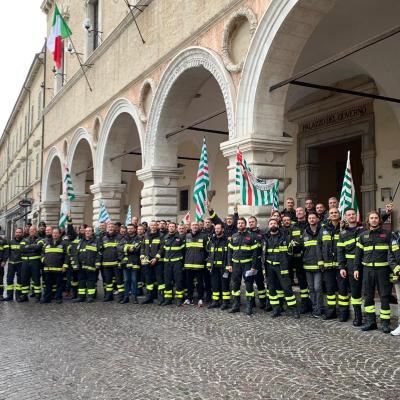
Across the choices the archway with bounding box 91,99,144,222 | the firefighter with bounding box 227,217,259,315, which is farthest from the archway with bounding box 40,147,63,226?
the firefighter with bounding box 227,217,259,315

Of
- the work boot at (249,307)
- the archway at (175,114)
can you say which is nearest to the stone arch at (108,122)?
the archway at (175,114)

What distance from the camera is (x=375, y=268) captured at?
6762 millimetres

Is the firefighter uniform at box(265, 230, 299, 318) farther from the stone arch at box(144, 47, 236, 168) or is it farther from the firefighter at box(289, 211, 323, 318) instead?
the stone arch at box(144, 47, 236, 168)

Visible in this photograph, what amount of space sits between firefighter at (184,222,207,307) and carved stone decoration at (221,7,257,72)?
3.51 meters

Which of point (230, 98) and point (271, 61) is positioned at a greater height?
point (271, 61)

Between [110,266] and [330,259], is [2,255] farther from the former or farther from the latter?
[330,259]

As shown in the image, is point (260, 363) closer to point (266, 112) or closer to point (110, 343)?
point (110, 343)

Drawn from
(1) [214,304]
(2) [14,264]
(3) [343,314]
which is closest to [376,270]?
(3) [343,314]

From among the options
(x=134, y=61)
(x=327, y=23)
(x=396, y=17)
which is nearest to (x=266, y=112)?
(x=327, y=23)

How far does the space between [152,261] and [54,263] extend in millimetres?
2194

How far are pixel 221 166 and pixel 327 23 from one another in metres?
9.16

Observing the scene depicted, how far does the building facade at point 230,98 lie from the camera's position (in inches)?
392

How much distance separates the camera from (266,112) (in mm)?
10031

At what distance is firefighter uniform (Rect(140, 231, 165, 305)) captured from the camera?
977cm
